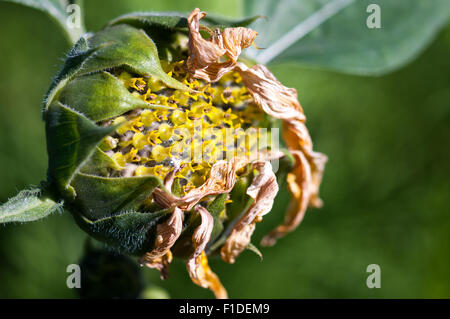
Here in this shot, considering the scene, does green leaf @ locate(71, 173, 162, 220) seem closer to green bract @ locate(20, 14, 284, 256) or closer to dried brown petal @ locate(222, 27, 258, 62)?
green bract @ locate(20, 14, 284, 256)

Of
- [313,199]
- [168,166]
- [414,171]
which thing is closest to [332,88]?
[414,171]

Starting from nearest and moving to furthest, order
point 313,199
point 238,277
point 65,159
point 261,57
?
point 65,159 < point 313,199 < point 261,57 < point 238,277

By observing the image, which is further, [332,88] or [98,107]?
[332,88]

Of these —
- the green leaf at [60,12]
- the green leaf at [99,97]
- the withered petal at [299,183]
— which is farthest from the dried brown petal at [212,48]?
the green leaf at [60,12]

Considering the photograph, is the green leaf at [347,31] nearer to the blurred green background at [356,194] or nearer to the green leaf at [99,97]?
the blurred green background at [356,194]

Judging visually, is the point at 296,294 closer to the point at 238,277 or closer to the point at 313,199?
the point at 238,277

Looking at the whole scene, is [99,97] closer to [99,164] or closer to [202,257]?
[99,164]
